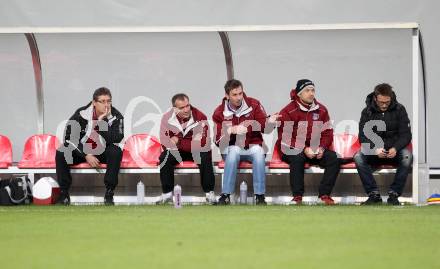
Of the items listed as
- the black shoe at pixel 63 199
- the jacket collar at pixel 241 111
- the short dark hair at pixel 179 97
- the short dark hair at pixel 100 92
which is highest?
the short dark hair at pixel 100 92

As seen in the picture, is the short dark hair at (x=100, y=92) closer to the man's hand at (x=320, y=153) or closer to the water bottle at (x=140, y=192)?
the water bottle at (x=140, y=192)

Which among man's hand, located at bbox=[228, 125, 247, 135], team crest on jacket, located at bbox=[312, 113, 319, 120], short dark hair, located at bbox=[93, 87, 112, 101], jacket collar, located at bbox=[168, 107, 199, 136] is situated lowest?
man's hand, located at bbox=[228, 125, 247, 135]

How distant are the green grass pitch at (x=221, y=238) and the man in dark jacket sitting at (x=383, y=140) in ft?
3.69

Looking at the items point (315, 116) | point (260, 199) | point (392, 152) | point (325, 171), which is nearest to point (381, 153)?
point (392, 152)

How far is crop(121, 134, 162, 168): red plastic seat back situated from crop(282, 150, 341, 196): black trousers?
5.84 feet

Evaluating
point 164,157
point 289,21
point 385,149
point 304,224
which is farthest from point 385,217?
point 289,21

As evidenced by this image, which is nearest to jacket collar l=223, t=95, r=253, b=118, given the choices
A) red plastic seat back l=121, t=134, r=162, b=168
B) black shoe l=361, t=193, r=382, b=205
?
red plastic seat back l=121, t=134, r=162, b=168

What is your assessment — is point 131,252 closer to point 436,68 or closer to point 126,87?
point 126,87

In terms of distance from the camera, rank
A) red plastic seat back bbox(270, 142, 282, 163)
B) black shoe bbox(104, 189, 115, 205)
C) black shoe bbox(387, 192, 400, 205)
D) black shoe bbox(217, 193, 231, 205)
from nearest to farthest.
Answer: black shoe bbox(387, 192, 400, 205)
black shoe bbox(217, 193, 231, 205)
black shoe bbox(104, 189, 115, 205)
red plastic seat back bbox(270, 142, 282, 163)

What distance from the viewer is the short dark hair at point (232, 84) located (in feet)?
43.6

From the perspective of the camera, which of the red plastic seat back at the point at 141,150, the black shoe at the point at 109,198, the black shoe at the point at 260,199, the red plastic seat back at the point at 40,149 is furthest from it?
the red plastic seat back at the point at 40,149

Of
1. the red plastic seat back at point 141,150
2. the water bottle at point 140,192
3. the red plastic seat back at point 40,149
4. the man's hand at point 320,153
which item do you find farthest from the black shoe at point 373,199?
the red plastic seat back at point 40,149

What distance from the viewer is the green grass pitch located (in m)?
6.95

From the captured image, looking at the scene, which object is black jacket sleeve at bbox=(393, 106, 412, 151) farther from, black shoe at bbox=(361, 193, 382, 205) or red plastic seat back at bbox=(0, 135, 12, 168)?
red plastic seat back at bbox=(0, 135, 12, 168)
